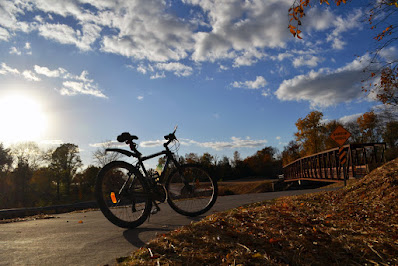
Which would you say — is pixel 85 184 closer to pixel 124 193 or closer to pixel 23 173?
pixel 23 173

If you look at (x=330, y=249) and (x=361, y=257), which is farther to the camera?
Answer: (x=330, y=249)

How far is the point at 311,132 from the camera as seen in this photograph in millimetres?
46844

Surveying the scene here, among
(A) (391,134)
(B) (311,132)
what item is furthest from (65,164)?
(A) (391,134)

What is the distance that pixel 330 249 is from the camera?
236 centimetres

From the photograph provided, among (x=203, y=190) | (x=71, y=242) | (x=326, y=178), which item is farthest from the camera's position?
(x=326, y=178)

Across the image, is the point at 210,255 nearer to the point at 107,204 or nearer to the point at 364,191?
the point at 107,204

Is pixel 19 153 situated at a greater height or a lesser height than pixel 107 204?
greater

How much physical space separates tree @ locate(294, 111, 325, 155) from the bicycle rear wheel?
45855 millimetres

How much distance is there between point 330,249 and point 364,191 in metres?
3.64

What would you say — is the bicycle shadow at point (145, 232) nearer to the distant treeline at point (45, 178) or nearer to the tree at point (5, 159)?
the distant treeline at point (45, 178)

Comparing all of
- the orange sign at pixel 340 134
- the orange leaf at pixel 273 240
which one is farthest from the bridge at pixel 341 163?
the orange leaf at pixel 273 240

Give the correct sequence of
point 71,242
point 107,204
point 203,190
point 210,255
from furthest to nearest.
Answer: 1. point 203,190
2. point 107,204
3. point 71,242
4. point 210,255

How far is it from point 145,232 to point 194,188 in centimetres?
179

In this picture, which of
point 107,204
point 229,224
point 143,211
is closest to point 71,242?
point 107,204
